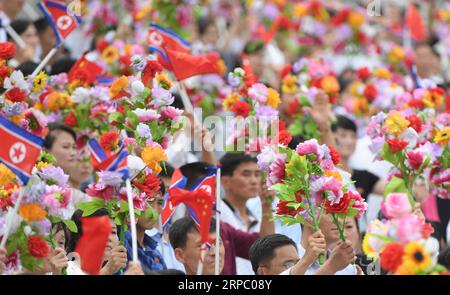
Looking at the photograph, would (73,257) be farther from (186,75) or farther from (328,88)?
(328,88)

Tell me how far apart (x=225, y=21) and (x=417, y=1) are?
3099 mm

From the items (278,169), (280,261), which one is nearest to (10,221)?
(278,169)

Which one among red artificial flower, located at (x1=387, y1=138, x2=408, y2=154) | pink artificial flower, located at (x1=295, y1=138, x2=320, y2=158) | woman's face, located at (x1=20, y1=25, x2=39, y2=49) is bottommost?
pink artificial flower, located at (x1=295, y1=138, x2=320, y2=158)

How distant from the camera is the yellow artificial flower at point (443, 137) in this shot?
6.44 meters

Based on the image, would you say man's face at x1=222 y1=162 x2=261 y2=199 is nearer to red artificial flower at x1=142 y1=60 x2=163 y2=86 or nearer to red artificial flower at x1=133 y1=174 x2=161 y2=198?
red artificial flower at x1=142 y1=60 x2=163 y2=86

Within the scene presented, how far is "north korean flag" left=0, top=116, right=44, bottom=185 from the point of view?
15.9 feet

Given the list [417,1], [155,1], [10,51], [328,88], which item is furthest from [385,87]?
[417,1]

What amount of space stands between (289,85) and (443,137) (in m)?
2.20

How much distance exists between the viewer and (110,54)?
9.08 meters

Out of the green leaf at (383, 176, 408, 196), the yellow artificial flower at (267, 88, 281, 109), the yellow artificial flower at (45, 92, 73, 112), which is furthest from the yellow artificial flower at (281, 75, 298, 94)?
the green leaf at (383, 176, 408, 196)

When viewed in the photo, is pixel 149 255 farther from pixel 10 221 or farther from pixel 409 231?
pixel 409 231

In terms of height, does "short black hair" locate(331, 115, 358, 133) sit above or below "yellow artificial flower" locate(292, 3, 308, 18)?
below

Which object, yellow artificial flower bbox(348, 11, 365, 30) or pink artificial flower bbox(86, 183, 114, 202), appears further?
yellow artificial flower bbox(348, 11, 365, 30)

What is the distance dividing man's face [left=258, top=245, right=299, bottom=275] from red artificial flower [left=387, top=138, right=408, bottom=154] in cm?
93
